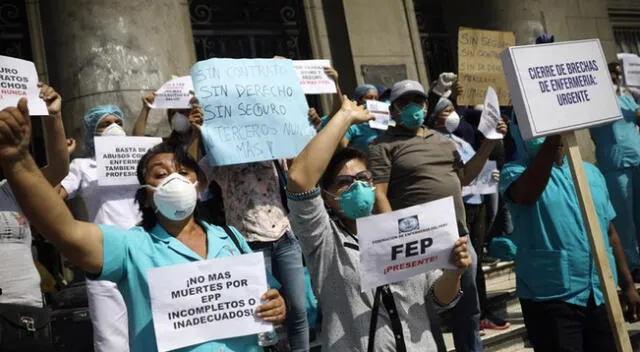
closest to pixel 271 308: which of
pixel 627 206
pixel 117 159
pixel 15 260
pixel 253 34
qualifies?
pixel 15 260

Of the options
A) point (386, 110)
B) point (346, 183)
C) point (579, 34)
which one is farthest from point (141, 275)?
point (579, 34)

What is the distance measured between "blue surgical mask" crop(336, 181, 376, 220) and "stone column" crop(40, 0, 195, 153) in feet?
14.6

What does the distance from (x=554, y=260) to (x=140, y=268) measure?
219 cm

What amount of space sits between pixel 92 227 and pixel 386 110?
386cm

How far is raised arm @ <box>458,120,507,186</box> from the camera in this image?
4950 millimetres

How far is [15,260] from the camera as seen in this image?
397cm

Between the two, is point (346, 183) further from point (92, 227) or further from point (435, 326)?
point (92, 227)

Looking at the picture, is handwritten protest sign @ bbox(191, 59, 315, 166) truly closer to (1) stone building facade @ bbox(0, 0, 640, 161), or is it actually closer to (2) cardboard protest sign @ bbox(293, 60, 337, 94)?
(2) cardboard protest sign @ bbox(293, 60, 337, 94)

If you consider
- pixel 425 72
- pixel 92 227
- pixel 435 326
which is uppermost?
pixel 425 72

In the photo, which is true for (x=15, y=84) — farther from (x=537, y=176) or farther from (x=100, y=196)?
(x=537, y=176)

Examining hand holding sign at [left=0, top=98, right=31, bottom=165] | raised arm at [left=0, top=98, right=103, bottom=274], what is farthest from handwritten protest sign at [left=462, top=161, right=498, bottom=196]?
hand holding sign at [left=0, top=98, right=31, bottom=165]

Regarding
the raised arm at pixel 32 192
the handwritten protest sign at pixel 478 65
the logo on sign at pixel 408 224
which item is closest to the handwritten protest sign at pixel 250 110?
the logo on sign at pixel 408 224

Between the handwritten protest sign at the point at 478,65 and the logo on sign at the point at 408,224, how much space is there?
155 inches

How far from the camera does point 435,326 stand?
2.94 m
